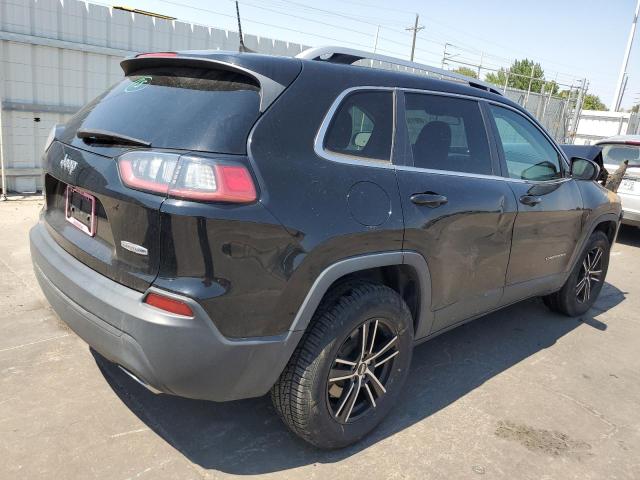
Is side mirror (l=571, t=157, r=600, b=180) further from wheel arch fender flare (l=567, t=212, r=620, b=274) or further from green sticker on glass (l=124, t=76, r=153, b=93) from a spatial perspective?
green sticker on glass (l=124, t=76, r=153, b=93)

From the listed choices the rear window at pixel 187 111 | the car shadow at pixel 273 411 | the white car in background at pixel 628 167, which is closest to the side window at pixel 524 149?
the car shadow at pixel 273 411

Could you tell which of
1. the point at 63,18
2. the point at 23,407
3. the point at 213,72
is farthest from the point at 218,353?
the point at 63,18

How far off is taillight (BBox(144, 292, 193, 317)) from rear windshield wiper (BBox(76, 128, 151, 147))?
64 centimetres

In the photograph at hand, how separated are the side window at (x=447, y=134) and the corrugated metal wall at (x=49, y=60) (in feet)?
19.1

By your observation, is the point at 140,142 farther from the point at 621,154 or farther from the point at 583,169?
the point at 621,154

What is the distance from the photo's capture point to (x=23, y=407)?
276cm

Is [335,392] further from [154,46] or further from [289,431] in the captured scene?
[154,46]

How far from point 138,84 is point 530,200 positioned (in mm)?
2583

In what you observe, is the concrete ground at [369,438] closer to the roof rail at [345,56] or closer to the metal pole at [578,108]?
the roof rail at [345,56]

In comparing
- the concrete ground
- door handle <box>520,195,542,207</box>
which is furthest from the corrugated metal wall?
door handle <box>520,195,542,207</box>

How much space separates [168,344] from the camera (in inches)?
78.8

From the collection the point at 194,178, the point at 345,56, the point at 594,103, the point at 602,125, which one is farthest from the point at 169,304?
the point at 594,103

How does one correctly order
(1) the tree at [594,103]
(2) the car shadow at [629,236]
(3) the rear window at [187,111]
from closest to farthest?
(3) the rear window at [187,111] → (2) the car shadow at [629,236] → (1) the tree at [594,103]

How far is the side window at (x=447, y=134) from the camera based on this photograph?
9.38 ft
